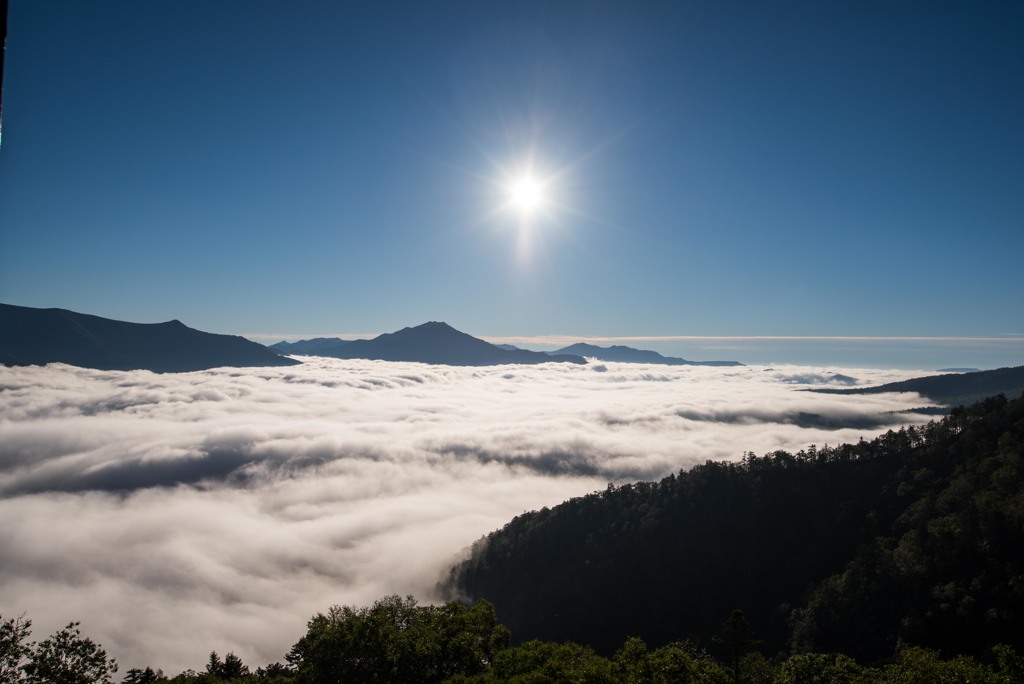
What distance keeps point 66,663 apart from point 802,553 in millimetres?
173659

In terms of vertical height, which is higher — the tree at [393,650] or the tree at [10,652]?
the tree at [10,652]

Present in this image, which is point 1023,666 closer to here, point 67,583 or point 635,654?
point 635,654

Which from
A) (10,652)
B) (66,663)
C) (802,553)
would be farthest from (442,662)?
(802,553)

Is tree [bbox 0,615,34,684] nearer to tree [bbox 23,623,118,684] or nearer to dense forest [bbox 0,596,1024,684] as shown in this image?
dense forest [bbox 0,596,1024,684]

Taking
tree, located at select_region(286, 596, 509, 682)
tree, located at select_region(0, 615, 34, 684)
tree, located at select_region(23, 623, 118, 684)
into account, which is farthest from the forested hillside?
tree, located at select_region(0, 615, 34, 684)

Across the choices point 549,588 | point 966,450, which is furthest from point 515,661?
point 966,450

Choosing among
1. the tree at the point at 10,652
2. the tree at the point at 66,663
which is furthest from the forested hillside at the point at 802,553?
the tree at the point at 10,652

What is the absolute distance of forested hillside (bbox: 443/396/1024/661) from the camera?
10550cm

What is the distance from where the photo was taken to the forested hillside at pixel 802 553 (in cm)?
10550

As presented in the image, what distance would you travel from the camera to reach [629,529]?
16550 centimetres

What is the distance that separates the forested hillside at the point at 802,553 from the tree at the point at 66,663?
433 ft

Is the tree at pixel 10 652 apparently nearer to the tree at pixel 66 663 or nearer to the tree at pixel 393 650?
the tree at pixel 66 663

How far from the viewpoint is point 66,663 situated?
36.1 m

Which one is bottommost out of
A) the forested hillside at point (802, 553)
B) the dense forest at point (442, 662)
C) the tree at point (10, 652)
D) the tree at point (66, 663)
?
the forested hillside at point (802, 553)
